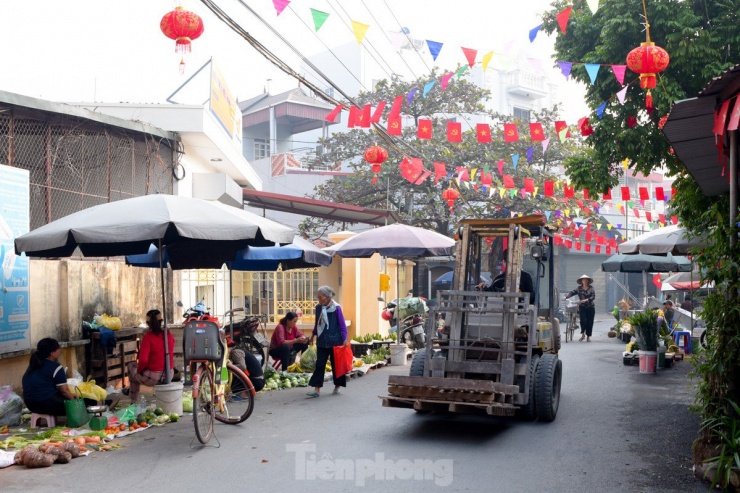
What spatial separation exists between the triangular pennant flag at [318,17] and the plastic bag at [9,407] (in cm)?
602

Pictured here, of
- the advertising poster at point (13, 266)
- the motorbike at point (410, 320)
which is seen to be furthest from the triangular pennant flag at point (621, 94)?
the advertising poster at point (13, 266)

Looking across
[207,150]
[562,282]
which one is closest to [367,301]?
[207,150]

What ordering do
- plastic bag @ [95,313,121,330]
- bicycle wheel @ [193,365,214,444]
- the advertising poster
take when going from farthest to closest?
plastic bag @ [95,313,121,330]
the advertising poster
bicycle wheel @ [193,365,214,444]

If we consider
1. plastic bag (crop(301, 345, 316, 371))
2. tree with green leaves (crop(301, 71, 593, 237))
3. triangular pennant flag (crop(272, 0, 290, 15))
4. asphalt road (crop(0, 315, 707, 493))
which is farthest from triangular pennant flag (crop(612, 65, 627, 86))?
tree with green leaves (crop(301, 71, 593, 237))

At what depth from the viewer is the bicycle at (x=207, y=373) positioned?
26.5ft

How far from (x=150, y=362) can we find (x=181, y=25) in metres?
4.48

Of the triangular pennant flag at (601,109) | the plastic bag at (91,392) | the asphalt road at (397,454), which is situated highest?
the triangular pennant flag at (601,109)

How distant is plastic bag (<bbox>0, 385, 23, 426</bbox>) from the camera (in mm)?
8820

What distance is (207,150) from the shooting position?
17.7 meters

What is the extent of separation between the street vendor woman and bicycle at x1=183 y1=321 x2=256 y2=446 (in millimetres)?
1563

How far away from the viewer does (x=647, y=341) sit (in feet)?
46.2

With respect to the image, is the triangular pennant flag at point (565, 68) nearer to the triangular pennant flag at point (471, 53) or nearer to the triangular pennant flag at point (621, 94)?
Answer: the triangular pennant flag at point (621, 94)

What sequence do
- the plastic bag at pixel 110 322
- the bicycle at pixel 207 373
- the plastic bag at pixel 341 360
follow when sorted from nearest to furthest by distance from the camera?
the bicycle at pixel 207 373, the plastic bag at pixel 341 360, the plastic bag at pixel 110 322

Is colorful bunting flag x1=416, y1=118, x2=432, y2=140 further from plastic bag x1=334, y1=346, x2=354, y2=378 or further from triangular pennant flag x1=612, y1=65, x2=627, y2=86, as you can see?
plastic bag x1=334, y1=346, x2=354, y2=378
